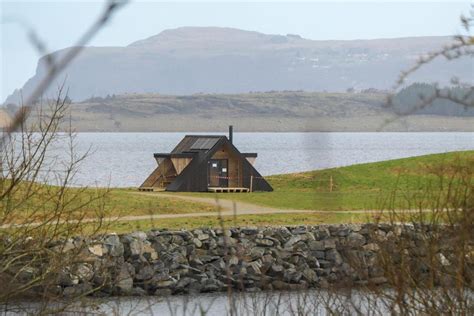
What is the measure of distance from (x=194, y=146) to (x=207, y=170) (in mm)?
1782

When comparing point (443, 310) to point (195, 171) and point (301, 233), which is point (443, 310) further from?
point (195, 171)

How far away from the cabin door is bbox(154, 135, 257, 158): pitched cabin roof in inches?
25.7

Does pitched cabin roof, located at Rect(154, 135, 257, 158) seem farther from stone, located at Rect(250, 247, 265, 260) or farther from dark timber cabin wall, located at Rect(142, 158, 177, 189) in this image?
stone, located at Rect(250, 247, 265, 260)

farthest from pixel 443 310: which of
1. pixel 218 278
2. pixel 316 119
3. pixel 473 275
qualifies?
pixel 218 278

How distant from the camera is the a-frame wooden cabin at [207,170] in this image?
3556cm

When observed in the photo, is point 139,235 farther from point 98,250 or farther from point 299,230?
point 299,230

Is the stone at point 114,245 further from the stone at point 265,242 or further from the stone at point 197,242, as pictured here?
the stone at point 265,242

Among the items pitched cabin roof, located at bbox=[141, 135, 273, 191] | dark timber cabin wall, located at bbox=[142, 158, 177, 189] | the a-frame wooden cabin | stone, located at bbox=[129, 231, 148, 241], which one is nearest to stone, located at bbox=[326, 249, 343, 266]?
stone, located at bbox=[129, 231, 148, 241]

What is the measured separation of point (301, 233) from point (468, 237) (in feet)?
64.1

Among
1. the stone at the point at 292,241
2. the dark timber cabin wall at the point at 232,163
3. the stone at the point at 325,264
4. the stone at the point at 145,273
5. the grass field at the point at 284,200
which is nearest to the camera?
the stone at the point at 145,273

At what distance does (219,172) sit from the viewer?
36969 millimetres

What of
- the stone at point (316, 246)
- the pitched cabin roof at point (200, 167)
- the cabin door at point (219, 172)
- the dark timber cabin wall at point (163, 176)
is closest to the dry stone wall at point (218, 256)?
the stone at point (316, 246)

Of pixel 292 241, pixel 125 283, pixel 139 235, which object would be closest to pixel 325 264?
pixel 292 241

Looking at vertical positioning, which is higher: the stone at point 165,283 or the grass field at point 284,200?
the grass field at point 284,200
